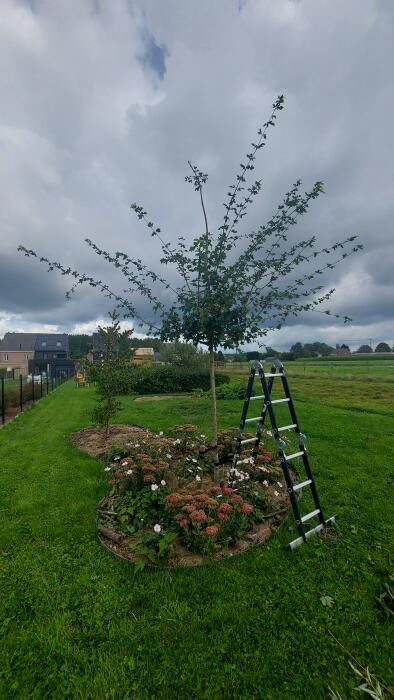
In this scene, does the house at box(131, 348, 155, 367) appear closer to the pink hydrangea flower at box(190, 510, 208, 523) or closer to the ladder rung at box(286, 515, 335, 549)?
the pink hydrangea flower at box(190, 510, 208, 523)

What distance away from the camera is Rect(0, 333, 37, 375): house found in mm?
66750

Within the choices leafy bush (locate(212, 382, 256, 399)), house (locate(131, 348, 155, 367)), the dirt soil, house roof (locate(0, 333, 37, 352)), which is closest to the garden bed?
the dirt soil

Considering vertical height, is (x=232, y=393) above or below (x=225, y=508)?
below

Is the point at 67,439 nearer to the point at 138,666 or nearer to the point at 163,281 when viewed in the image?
the point at 163,281

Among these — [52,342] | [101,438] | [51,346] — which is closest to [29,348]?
[51,346]

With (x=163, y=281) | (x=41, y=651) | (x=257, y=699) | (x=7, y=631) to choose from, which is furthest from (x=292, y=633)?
(x=163, y=281)

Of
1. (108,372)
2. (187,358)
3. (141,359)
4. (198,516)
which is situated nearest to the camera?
(198,516)

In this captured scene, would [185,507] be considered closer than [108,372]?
Yes

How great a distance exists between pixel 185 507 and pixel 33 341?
73553 mm

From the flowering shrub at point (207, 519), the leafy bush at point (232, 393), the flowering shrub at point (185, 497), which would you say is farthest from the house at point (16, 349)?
the flowering shrub at point (207, 519)

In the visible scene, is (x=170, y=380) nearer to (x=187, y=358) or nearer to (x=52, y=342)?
(x=187, y=358)

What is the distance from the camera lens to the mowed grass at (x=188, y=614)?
2154 mm

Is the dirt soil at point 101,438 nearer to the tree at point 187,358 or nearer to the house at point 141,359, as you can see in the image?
the house at point 141,359

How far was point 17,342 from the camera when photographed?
68375mm
